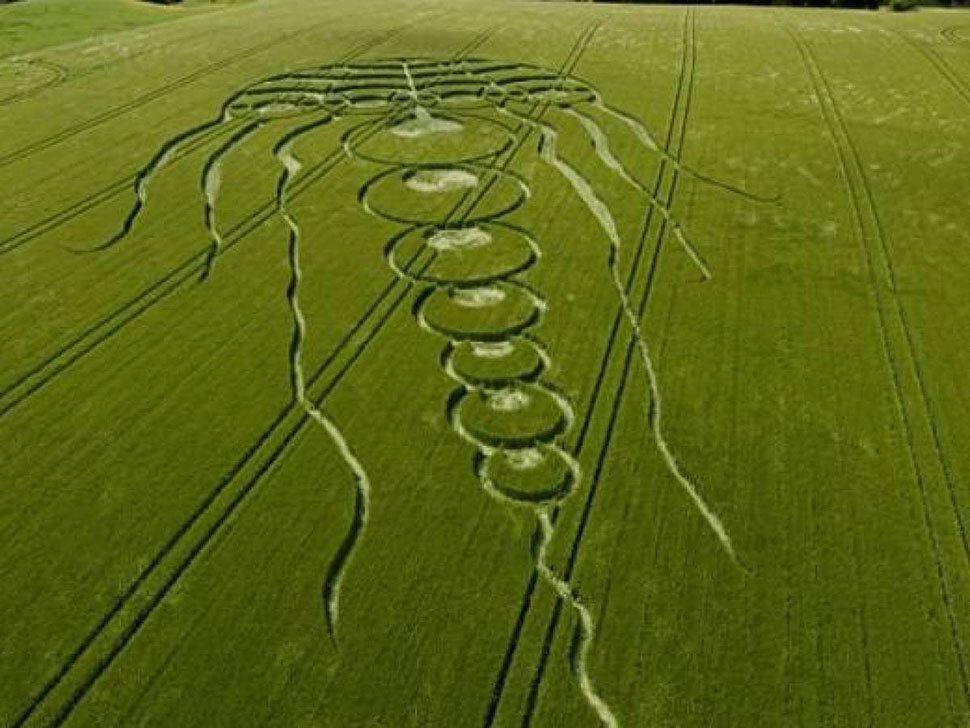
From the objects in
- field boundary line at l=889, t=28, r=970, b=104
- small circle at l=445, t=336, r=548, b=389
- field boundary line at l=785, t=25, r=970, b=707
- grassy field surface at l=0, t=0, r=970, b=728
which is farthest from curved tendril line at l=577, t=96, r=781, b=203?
field boundary line at l=889, t=28, r=970, b=104

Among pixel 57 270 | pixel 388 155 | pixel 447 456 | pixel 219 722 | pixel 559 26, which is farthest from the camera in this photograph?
pixel 559 26

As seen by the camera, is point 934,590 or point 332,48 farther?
point 332,48

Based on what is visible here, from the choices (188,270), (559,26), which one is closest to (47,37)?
(559,26)

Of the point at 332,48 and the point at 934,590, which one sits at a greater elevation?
the point at 332,48

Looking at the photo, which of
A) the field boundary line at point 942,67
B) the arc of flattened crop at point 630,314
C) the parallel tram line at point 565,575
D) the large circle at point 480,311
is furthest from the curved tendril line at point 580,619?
the field boundary line at point 942,67

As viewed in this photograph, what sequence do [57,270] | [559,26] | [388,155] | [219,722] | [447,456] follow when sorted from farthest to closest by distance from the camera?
[559,26]
[388,155]
[57,270]
[447,456]
[219,722]

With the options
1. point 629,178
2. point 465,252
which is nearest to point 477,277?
point 465,252

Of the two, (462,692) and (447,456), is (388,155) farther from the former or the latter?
(462,692)
